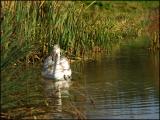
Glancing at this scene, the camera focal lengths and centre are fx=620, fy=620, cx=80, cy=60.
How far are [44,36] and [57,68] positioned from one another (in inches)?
62.9

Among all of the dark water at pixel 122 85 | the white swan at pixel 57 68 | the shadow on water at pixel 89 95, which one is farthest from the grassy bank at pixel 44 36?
the dark water at pixel 122 85

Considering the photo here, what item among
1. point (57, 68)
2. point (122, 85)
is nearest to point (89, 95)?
point (122, 85)

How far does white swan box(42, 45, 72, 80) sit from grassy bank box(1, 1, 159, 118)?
0.38 meters

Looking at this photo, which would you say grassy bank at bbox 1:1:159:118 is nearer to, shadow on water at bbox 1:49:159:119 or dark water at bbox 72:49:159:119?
shadow on water at bbox 1:49:159:119

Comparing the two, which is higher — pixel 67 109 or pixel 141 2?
pixel 141 2

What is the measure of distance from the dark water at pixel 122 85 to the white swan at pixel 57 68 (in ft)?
0.99

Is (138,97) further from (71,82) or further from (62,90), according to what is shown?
(71,82)

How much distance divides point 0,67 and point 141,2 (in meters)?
32.3

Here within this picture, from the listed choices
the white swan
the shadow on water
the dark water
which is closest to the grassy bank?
the shadow on water

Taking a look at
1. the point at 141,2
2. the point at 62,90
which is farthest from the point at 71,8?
the point at 141,2

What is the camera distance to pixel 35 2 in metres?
13.6

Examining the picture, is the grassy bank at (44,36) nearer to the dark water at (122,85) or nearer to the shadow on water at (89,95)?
the shadow on water at (89,95)

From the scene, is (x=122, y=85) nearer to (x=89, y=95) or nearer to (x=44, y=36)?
(x=89, y=95)

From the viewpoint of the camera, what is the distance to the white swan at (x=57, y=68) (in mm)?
11969
